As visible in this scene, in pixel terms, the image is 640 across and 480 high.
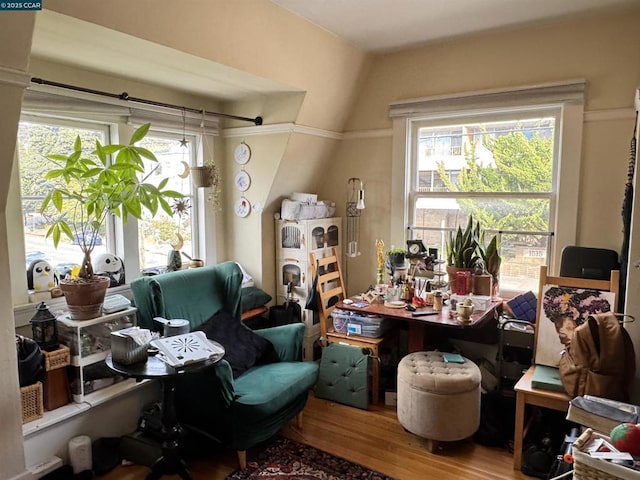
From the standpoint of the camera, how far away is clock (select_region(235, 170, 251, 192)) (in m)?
3.65

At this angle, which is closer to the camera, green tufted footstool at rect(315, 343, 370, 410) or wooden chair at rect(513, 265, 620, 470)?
wooden chair at rect(513, 265, 620, 470)

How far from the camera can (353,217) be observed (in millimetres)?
3918

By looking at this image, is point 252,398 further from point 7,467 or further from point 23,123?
point 23,123

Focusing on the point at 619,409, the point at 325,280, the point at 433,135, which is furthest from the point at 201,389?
the point at 433,135

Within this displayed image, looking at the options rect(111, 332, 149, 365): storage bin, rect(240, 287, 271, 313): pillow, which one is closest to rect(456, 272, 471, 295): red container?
rect(240, 287, 271, 313): pillow

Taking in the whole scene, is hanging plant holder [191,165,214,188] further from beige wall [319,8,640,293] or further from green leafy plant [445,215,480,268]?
green leafy plant [445,215,480,268]

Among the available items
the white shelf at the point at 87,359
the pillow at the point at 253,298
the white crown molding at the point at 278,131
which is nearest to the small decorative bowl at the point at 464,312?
the pillow at the point at 253,298

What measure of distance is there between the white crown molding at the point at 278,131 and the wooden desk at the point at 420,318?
1348mm

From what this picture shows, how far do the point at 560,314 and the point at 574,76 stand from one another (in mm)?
1537

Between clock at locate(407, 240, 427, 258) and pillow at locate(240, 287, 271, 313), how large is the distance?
119cm

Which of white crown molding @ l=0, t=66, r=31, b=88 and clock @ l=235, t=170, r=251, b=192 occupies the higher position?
white crown molding @ l=0, t=66, r=31, b=88

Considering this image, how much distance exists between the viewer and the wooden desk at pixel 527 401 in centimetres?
235

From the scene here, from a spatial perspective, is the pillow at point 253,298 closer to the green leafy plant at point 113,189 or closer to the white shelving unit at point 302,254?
the white shelving unit at point 302,254

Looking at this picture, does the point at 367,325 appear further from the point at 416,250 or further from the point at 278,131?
the point at 278,131
